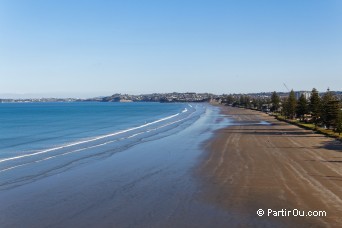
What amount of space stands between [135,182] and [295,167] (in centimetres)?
1091

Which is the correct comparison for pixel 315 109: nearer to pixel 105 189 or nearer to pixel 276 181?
pixel 276 181

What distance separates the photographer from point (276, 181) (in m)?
22.8

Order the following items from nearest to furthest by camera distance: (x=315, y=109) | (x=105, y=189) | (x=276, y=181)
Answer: (x=105, y=189) → (x=276, y=181) → (x=315, y=109)

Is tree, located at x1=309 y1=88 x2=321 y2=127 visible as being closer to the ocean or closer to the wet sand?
the wet sand

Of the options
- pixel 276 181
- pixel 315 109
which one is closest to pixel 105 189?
pixel 276 181

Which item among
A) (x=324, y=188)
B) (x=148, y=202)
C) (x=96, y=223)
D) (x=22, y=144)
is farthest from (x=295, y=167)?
(x=22, y=144)

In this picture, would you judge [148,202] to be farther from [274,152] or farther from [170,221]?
[274,152]

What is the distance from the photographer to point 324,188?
20.7 metres

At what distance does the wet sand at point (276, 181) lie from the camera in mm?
16844

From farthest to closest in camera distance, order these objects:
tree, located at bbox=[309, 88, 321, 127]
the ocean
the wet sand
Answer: tree, located at bbox=[309, 88, 321, 127]
the wet sand
the ocean

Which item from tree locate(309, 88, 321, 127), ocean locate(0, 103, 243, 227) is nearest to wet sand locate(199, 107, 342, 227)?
ocean locate(0, 103, 243, 227)

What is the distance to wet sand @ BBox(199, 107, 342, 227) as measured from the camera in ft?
55.3

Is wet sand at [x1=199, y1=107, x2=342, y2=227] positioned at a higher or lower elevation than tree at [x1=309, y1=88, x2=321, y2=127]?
lower

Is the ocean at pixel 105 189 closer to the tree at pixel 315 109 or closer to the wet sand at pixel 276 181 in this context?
the wet sand at pixel 276 181
